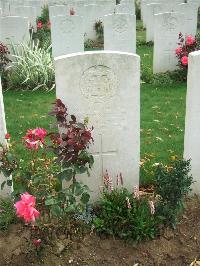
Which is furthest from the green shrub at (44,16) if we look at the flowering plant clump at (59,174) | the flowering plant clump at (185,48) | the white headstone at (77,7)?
the flowering plant clump at (59,174)

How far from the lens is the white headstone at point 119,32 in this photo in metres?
9.21

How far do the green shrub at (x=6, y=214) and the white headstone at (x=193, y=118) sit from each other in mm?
1753

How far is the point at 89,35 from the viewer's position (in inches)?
580

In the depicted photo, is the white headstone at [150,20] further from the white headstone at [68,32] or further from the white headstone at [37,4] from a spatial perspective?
the white headstone at [37,4]

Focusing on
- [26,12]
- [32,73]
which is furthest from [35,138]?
[26,12]

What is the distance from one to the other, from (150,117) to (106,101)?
10.2 feet

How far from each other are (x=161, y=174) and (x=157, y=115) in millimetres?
3320

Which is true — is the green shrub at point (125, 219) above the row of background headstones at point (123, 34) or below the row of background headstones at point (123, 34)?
below

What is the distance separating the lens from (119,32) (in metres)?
9.28

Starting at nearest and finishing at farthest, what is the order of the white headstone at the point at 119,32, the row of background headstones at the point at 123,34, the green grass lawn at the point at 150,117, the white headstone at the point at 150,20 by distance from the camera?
the green grass lawn at the point at 150,117 → the row of background headstones at the point at 123,34 → the white headstone at the point at 119,32 → the white headstone at the point at 150,20

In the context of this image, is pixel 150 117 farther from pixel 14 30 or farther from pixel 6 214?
pixel 14 30

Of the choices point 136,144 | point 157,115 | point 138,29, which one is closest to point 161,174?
point 136,144

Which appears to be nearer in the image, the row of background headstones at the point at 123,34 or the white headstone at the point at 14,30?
the row of background headstones at the point at 123,34

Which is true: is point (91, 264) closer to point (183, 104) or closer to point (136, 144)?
point (136, 144)
